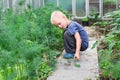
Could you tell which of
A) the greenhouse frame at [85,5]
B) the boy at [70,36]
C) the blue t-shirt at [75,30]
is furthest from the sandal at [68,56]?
the greenhouse frame at [85,5]

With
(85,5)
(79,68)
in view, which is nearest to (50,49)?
(79,68)

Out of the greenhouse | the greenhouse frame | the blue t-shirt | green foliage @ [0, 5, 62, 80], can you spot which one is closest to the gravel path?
the greenhouse

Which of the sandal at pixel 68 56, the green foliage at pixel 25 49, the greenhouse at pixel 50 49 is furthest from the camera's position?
the sandal at pixel 68 56

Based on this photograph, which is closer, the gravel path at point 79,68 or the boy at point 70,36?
the gravel path at point 79,68

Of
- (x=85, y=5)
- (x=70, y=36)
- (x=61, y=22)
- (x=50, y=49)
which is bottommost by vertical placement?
(x=50, y=49)

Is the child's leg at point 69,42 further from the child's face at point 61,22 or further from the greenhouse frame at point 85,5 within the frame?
the greenhouse frame at point 85,5

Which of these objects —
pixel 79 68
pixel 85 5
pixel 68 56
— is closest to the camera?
pixel 79 68

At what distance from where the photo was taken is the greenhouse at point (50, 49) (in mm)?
3283

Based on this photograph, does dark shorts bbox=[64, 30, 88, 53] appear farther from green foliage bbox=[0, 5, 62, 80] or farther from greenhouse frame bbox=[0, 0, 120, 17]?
greenhouse frame bbox=[0, 0, 120, 17]

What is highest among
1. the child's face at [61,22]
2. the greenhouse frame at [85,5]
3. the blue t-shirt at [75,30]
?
the greenhouse frame at [85,5]

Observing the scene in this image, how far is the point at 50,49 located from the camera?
486cm

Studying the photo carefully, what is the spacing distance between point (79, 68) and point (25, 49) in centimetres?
108

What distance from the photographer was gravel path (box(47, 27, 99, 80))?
387 cm

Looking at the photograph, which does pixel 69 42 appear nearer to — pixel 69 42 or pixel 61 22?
pixel 69 42
